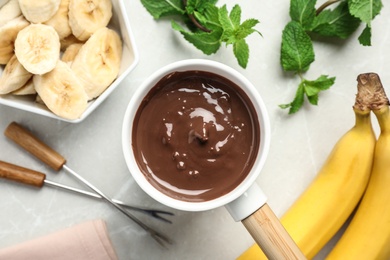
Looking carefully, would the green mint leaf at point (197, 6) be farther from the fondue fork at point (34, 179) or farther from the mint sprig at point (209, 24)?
the fondue fork at point (34, 179)

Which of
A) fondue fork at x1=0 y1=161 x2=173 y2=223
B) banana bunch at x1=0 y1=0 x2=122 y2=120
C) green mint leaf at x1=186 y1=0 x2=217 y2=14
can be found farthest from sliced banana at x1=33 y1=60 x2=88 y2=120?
green mint leaf at x1=186 y1=0 x2=217 y2=14

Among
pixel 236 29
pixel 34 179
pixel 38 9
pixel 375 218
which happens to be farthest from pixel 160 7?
pixel 375 218

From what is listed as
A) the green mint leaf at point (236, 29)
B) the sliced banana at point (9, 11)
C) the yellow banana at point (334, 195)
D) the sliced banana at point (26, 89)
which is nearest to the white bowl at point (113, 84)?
the sliced banana at point (26, 89)

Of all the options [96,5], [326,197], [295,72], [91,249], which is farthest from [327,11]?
[91,249]

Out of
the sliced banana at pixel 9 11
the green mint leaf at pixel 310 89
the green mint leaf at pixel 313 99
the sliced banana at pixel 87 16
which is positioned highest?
the sliced banana at pixel 9 11

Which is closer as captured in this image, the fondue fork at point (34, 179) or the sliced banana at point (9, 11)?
the sliced banana at point (9, 11)

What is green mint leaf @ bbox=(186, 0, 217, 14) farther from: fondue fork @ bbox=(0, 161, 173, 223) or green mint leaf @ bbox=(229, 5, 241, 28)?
fondue fork @ bbox=(0, 161, 173, 223)
